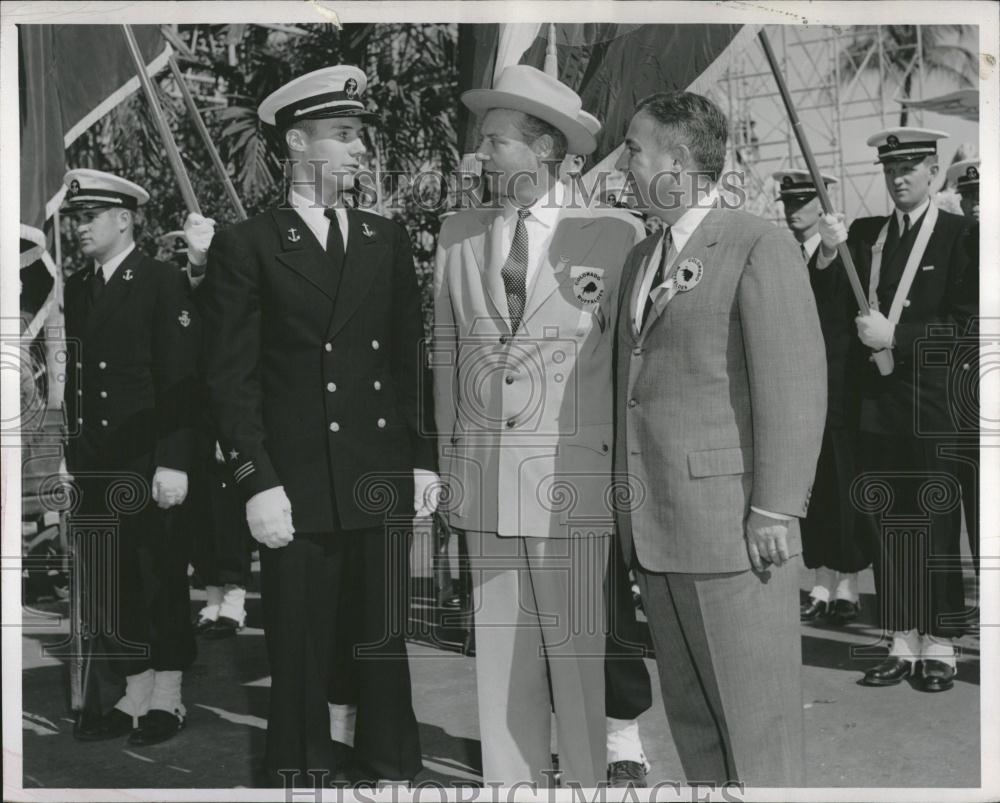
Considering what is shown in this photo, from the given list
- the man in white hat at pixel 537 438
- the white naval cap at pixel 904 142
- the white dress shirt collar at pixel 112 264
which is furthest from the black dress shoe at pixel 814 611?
the white dress shirt collar at pixel 112 264

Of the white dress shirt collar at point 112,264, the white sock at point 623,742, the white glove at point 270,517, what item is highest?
the white dress shirt collar at point 112,264

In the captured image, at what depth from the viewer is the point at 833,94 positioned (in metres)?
4.78

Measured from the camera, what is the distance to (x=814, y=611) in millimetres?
5840

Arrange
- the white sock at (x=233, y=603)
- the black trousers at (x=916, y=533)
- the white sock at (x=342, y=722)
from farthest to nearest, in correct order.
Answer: the white sock at (x=233, y=603) < the black trousers at (x=916, y=533) < the white sock at (x=342, y=722)

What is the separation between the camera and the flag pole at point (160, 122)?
4102 mm

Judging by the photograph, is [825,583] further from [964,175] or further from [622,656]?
[622,656]

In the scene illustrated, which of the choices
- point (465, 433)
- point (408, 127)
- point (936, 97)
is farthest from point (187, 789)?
point (936, 97)

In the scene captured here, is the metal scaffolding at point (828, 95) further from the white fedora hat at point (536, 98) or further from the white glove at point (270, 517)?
the white glove at point (270, 517)

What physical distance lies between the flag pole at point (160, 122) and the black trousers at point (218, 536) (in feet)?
5.55

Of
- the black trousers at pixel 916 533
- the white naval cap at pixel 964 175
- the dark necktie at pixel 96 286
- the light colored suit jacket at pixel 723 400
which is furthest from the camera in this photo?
the white naval cap at pixel 964 175

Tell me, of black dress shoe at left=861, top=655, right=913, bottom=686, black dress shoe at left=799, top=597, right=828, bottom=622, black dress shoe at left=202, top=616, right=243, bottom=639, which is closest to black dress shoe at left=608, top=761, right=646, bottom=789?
black dress shoe at left=861, top=655, right=913, bottom=686

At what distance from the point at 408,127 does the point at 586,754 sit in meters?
2.43

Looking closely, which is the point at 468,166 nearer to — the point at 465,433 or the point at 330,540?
the point at 465,433

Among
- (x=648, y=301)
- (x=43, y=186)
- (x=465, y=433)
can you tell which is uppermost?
(x=43, y=186)
